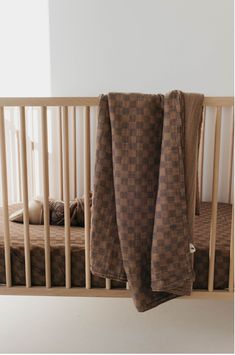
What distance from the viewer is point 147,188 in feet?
4.04

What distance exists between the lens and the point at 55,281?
1.40 meters

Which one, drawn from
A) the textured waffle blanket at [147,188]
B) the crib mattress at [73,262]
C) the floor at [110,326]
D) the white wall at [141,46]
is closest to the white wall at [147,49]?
the white wall at [141,46]

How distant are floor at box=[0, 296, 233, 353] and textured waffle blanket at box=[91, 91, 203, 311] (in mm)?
367

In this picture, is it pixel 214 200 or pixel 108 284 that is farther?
pixel 108 284

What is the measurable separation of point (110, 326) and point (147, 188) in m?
0.78

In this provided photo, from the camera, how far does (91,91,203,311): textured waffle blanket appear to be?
118cm

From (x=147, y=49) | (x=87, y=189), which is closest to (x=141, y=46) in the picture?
(x=147, y=49)

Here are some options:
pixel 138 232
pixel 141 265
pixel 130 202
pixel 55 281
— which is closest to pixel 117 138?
pixel 130 202

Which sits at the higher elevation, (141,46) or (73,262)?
(141,46)

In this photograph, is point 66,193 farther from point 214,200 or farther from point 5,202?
point 214,200

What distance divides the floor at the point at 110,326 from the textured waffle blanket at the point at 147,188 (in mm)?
367

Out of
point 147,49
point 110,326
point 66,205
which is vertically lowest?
point 110,326

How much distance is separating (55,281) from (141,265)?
0.36 meters

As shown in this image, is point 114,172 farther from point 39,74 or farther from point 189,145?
point 39,74
